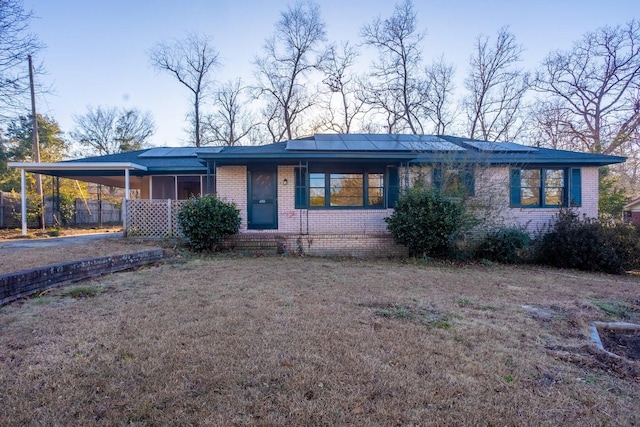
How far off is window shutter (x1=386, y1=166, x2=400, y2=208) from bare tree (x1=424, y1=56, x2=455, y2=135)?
39.1ft

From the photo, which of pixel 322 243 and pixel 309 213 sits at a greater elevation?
pixel 309 213

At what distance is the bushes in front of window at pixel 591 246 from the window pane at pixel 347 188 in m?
5.26

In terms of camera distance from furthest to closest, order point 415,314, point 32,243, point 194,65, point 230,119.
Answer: point 230,119
point 194,65
point 32,243
point 415,314

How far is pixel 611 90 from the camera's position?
20203 mm

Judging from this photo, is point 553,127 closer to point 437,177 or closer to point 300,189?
point 437,177

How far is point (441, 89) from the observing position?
69.4 feet

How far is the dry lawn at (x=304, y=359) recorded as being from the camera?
2105 millimetres

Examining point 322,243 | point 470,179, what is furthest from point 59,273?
point 470,179

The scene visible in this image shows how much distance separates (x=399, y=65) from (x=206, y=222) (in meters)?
17.7

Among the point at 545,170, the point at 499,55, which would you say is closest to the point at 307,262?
the point at 545,170

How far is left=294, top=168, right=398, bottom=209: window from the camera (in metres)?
10.5

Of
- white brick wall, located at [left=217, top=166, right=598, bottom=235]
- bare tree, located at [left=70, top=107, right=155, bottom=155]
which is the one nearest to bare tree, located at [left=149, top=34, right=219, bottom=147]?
bare tree, located at [left=70, top=107, right=155, bottom=155]

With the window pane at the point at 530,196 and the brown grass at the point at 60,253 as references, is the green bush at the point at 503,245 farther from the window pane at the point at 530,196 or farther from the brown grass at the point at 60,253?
the brown grass at the point at 60,253

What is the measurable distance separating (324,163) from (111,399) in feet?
29.2
